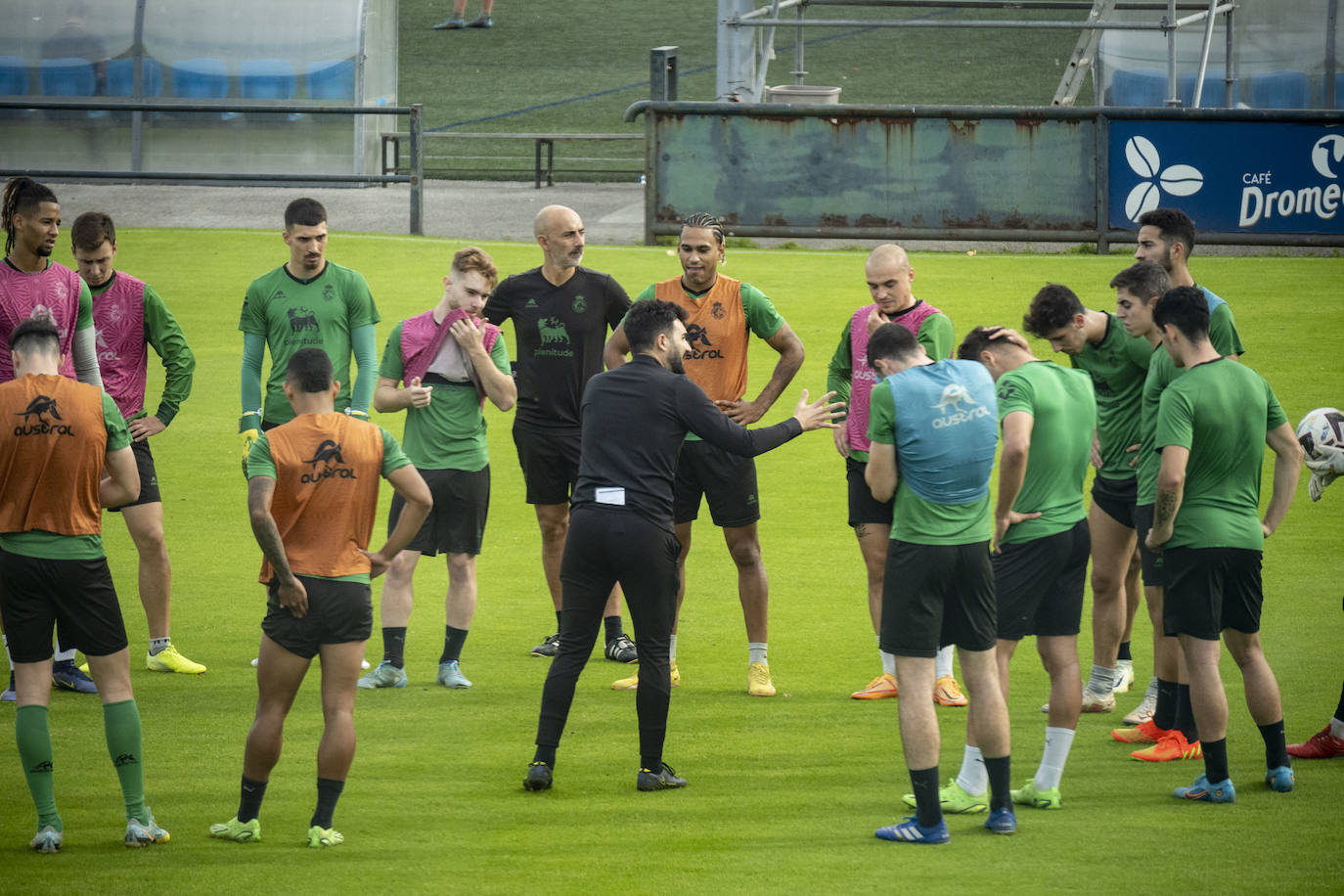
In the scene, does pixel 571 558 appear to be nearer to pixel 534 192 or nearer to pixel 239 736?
pixel 239 736

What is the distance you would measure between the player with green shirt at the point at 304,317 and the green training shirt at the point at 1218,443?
4082mm

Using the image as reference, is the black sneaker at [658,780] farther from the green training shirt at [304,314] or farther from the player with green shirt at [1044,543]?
the green training shirt at [304,314]

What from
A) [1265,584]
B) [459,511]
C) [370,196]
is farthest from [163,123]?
[1265,584]

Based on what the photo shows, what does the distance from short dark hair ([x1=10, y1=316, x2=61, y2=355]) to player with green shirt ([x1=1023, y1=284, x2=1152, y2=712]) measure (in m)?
4.38

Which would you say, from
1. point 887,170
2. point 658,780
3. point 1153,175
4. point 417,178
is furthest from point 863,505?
point 417,178

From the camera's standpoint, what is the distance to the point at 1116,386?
7.22 metres

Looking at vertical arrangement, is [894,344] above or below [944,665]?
above

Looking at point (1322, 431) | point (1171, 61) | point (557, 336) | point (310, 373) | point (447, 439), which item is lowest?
point (447, 439)

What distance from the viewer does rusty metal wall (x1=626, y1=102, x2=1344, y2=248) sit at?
1672 centimetres

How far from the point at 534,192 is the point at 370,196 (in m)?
2.49

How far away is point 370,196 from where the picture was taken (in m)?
21.2

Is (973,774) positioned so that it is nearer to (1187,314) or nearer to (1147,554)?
(1147,554)

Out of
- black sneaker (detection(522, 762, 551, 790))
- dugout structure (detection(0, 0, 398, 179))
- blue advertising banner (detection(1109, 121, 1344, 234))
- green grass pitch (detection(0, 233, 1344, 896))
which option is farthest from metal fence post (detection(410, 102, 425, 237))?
black sneaker (detection(522, 762, 551, 790))

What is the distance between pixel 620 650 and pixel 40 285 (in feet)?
11.9
